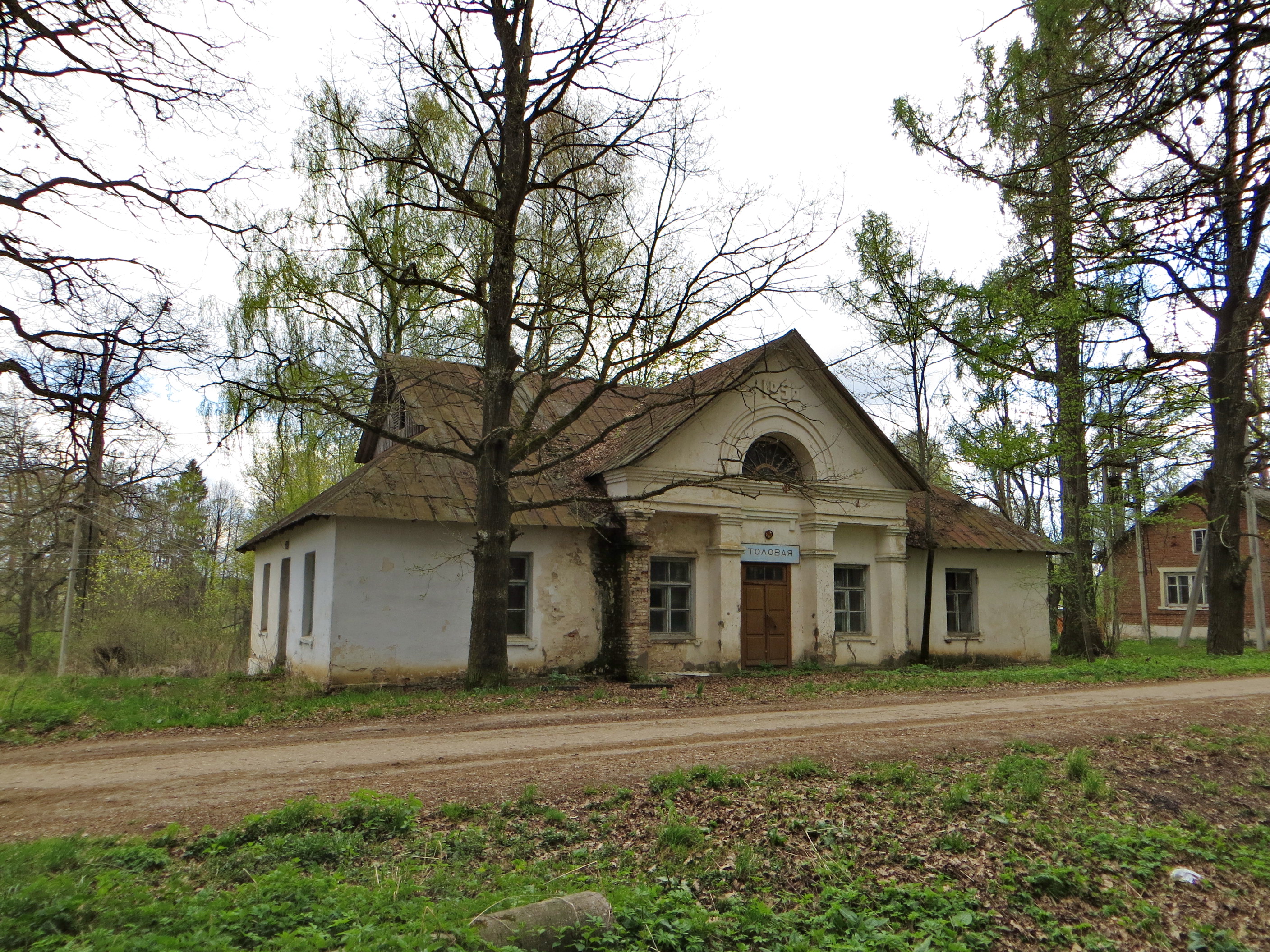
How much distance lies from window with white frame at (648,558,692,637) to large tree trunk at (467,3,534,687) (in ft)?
14.2

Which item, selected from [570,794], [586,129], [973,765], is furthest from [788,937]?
[586,129]

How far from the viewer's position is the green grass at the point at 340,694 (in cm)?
1039

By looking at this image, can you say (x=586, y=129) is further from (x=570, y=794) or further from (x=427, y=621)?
(x=570, y=794)

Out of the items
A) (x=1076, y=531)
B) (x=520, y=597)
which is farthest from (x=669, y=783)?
(x=1076, y=531)

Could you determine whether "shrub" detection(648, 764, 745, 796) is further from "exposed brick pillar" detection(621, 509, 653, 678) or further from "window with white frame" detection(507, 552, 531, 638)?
"window with white frame" detection(507, 552, 531, 638)

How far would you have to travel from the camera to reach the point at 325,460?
27078mm

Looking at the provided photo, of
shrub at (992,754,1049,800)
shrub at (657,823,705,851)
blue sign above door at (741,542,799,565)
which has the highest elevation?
blue sign above door at (741,542,799,565)

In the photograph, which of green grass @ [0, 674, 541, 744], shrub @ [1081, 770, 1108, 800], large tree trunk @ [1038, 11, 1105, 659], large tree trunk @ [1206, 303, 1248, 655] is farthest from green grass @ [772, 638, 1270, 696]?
shrub @ [1081, 770, 1108, 800]

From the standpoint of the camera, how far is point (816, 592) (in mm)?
18328

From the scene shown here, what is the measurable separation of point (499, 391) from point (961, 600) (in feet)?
44.2

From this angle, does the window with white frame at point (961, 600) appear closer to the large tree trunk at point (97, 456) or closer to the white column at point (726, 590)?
the white column at point (726, 590)

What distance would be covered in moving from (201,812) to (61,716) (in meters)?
5.43

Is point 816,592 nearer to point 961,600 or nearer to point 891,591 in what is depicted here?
point 891,591

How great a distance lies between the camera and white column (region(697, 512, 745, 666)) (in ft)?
57.1
